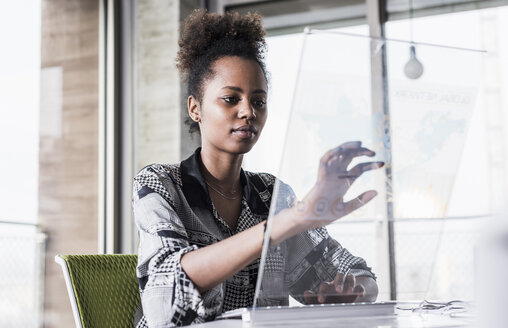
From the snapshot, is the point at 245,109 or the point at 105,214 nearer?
the point at 245,109

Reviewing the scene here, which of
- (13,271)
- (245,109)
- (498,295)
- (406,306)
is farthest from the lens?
(13,271)

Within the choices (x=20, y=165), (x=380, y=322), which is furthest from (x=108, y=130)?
(x=380, y=322)

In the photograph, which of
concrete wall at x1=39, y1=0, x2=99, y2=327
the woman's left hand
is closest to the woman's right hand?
the woman's left hand

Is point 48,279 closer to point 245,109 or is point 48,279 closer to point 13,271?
point 13,271

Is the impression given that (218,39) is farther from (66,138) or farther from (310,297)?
(66,138)

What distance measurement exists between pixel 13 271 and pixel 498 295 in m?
3.07

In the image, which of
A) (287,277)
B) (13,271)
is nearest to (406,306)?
(287,277)

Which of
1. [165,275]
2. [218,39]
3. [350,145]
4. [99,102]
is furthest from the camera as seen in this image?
[99,102]

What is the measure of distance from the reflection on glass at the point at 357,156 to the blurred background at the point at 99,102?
5.44 ft

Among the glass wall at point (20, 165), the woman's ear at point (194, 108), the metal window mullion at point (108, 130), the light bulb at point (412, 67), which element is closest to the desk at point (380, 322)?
the light bulb at point (412, 67)

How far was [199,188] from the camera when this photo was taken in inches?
53.9

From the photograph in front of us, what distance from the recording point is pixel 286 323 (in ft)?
2.72

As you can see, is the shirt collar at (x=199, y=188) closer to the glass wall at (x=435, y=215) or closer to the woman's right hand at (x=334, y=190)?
the glass wall at (x=435, y=215)

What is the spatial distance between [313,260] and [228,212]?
512 millimetres
